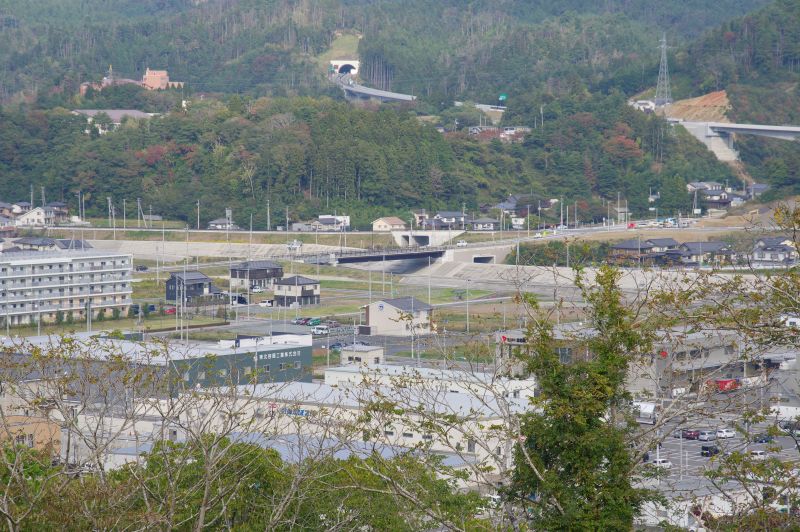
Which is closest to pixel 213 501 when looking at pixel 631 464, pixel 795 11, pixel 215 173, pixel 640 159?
pixel 631 464

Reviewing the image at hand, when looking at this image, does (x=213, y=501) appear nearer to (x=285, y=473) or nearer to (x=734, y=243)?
(x=285, y=473)

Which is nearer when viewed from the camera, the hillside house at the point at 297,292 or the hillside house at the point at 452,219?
the hillside house at the point at 297,292

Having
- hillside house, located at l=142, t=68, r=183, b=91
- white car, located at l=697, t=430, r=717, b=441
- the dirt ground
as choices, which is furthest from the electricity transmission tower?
white car, located at l=697, t=430, r=717, b=441

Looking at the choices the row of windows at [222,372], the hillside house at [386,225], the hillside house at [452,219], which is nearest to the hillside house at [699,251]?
the hillside house at [452,219]

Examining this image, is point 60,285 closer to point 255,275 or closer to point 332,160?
point 255,275

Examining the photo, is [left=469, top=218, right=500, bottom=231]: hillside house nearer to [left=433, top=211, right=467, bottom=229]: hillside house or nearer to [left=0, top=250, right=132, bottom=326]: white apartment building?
[left=433, top=211, right=467, bottom=229]: hillside house

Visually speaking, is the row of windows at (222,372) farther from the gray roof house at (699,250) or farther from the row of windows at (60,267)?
the gray roof house at (699,250)
